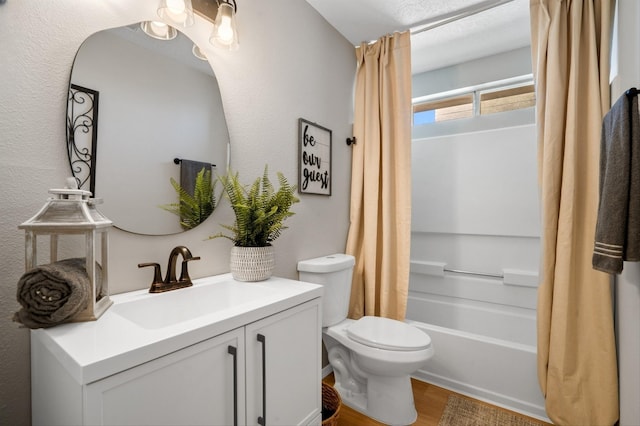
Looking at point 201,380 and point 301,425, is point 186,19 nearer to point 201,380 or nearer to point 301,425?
point 201,380

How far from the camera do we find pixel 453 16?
2025mm

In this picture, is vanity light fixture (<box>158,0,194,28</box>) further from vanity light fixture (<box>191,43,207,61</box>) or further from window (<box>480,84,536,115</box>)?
window (<box>480,84,536,115</box>)

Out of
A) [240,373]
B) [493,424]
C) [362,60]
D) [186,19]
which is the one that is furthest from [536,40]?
[240,373]

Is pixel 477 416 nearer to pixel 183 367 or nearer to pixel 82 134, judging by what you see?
pixel 183 367

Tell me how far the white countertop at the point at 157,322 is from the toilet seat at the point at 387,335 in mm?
549

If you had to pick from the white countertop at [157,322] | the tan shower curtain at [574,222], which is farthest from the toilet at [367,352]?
the tan shower curtain at [574,222]

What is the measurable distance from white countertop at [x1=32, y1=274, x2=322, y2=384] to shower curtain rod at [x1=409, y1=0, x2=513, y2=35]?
200 cm

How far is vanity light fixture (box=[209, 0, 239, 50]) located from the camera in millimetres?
1263

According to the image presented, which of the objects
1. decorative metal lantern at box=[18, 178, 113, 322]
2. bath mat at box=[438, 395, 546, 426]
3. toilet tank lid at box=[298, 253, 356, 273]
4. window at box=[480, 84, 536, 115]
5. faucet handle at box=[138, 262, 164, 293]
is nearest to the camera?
decorative metal lantern at box=[18, 178, 113, 322]

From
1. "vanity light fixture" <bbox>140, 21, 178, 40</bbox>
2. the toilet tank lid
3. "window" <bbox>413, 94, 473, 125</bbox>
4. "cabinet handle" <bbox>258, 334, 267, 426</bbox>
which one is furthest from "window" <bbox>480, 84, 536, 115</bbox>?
"cabinet handle" <bbox>258, 334, 267, 426</bbox>

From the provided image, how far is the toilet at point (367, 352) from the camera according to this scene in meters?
1.51

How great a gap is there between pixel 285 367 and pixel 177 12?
4.50ft

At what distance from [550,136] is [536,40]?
62cm

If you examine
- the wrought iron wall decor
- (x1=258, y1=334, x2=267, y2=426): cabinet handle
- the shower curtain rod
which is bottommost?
(x1=258, y1=334, x2=267, y2=426): cabinet handle
